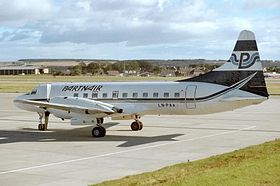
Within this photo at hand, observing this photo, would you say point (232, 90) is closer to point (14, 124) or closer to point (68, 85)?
point (68, 85)

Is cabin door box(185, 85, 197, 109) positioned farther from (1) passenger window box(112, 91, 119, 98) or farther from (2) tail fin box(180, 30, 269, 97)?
(1) passenger window box(112, 91, 119, 98)

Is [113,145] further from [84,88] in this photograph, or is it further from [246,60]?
[246,60]

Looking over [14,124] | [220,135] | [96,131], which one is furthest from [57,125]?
[220,135]

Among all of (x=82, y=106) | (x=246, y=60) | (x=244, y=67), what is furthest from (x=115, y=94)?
(x=246, y=60)

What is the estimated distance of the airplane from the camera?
2347cm

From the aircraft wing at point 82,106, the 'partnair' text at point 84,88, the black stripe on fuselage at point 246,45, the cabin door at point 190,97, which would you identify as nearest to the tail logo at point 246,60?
the black stripe on fuselage at point 246,45

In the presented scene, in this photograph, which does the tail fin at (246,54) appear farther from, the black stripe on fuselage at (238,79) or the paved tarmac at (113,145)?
the paved tarmac at (113,145)

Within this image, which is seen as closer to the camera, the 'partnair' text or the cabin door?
the cabin door

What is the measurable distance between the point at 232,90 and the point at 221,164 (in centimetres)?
885

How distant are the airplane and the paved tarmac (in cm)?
123

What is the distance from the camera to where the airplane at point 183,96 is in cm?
2347

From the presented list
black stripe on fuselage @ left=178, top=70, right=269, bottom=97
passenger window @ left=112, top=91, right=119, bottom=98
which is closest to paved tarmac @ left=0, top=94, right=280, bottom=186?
passenger window @ left=112, top=91, right=119, bottom=98

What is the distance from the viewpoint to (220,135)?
82.9 feet

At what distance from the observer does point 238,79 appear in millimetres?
23625
